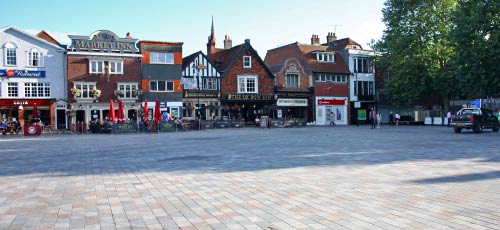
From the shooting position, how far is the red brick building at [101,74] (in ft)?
138

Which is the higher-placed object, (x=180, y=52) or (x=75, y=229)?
(x=180, y=52)

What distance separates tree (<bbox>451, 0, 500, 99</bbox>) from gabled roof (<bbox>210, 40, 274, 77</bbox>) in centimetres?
2152

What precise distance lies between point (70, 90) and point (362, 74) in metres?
34.1

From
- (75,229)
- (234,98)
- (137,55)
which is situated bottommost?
(75,229)

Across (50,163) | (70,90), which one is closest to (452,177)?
(50,163)

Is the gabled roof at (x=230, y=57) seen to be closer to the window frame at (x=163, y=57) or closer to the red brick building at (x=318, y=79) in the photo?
the red brick building at (x=318, y=79)

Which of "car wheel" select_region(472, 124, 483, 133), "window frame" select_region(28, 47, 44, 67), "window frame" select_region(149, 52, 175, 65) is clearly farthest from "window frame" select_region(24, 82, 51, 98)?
"car wheel" select_region(472, 124, 483, 133)

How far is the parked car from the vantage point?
27.8m

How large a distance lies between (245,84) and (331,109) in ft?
37.1

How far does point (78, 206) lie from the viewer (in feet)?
22.0

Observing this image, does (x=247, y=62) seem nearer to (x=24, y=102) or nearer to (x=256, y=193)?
(x=24, y=102)

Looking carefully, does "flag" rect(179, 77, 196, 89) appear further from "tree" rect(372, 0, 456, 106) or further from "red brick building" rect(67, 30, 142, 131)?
"tree" rect(372, 0, 456, 106)

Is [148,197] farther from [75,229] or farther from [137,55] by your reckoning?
[137,55]

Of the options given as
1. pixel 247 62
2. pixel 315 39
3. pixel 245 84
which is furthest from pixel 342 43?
pixel 245 84
